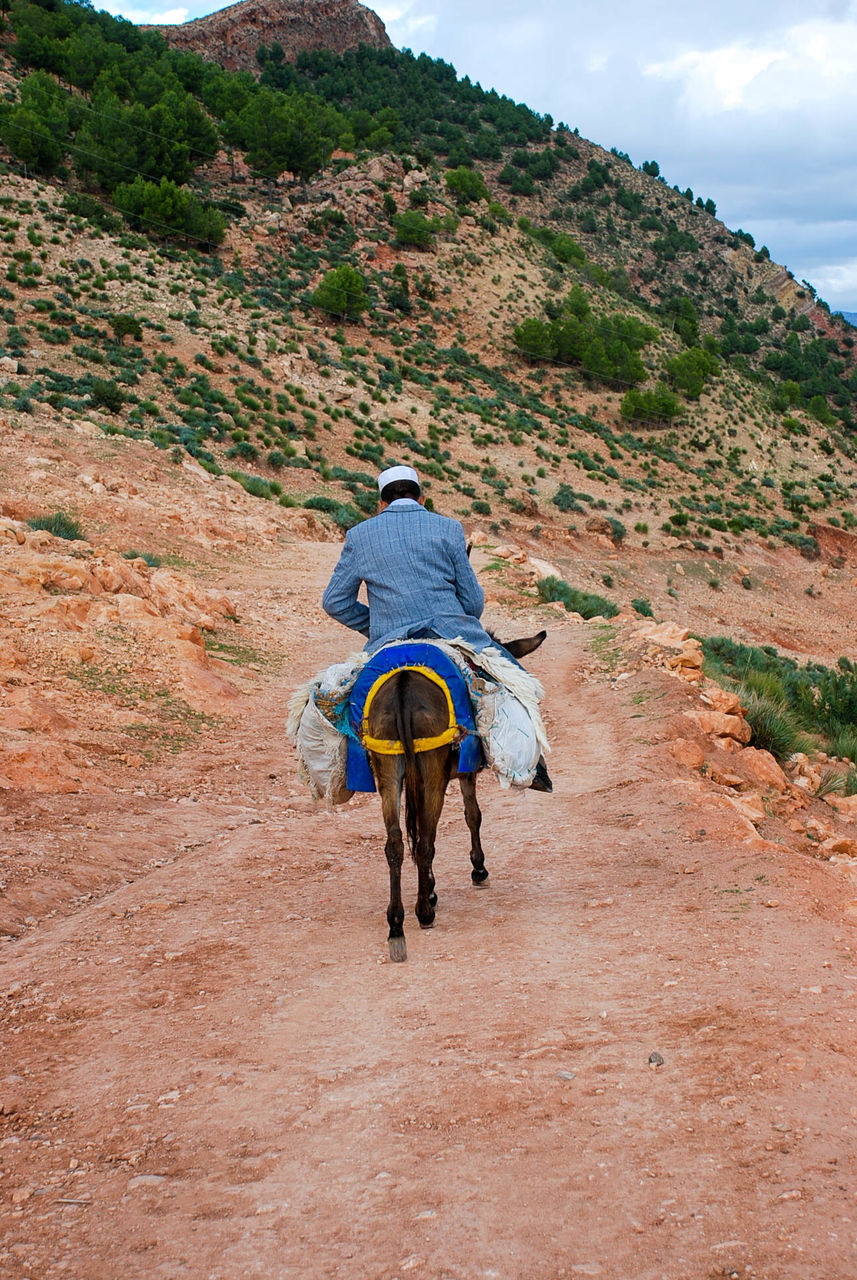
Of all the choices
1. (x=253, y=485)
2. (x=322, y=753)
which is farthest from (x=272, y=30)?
(x=322, y=753)

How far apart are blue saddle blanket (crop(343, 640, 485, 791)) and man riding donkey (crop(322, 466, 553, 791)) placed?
19 centimetres

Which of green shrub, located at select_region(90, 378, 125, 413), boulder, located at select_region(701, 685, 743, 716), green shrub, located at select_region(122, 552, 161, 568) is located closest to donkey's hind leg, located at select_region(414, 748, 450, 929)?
boulder, located at select_region(701, 685, 743, 716)

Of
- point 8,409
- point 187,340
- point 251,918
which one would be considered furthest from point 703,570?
point 251,918

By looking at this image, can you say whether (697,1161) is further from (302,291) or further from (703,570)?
(302,291)

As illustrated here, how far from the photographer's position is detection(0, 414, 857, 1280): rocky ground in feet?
7.71

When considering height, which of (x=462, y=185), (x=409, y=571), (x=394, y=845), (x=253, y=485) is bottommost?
(x=394, y=845)

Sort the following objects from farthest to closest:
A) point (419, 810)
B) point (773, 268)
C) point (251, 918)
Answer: point (773, 268)
point (251, 918)
point (419, 810)

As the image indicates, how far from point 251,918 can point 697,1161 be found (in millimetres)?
2961

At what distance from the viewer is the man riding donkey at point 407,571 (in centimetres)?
459

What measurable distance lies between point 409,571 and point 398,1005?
6.75ft

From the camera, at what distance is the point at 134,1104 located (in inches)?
120

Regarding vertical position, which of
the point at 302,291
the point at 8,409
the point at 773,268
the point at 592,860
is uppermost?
the point at 773,268

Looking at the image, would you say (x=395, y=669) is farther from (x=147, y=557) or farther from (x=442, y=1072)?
(x=147, y=557)

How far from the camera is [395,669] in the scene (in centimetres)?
429
